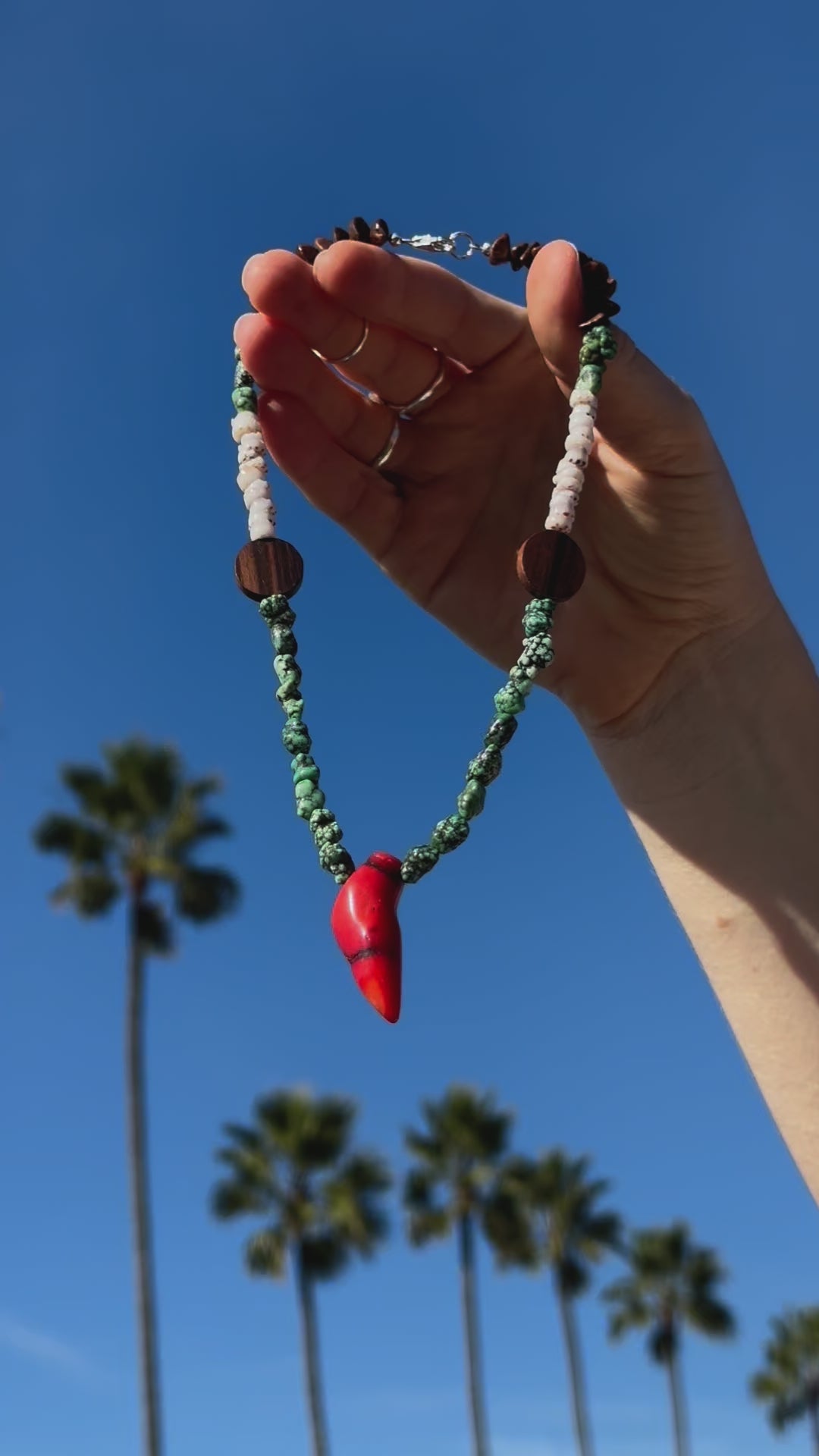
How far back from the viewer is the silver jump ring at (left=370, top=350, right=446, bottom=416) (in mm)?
2893

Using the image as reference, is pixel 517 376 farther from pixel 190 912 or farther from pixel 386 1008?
pixel 190 912

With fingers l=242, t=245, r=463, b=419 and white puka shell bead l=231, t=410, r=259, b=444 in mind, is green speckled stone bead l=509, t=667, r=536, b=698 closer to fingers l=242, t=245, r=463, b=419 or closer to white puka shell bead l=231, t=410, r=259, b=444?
fingers l=242, t=245, r=463, b=419

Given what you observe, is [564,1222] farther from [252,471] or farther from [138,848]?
[252,471]

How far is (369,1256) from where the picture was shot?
81.7 feet

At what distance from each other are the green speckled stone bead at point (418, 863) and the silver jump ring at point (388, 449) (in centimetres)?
82

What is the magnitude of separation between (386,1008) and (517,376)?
133 cm

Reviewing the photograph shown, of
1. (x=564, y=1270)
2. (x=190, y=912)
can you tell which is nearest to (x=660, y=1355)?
(x=564, y=1270)

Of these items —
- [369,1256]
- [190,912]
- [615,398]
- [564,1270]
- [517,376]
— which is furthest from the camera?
[564,1270]

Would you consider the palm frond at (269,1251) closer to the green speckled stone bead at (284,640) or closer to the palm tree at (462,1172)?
the palm tree at (462,1172)

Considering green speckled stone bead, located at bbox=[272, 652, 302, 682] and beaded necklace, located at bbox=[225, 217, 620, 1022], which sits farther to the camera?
green speckled stone bead, located at bbox=[272, 652, 302, 682]

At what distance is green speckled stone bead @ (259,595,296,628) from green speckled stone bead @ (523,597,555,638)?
54cm

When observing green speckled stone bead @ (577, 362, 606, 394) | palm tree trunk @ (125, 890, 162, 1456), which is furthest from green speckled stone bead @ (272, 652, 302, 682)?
palm tree trunk @ (125, 890, 162, 1456)

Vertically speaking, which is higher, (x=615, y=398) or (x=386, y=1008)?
(x=615, y=398)

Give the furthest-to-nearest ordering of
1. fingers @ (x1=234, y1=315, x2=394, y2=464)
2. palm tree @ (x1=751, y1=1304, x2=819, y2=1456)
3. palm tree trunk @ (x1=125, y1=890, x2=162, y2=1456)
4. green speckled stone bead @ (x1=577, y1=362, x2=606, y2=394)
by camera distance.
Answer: palm tree @ (x1=751, y1=1304, x2=819, y2=1456)
palm tree trunk @ (x1=125, y1=890, x2=162, y2=1456)
fingers @ (x1=234, y1=315, x2=394, y2=464)
green speckled stone bead @ (x1=577, y1=362, x2=606, y2=394)
